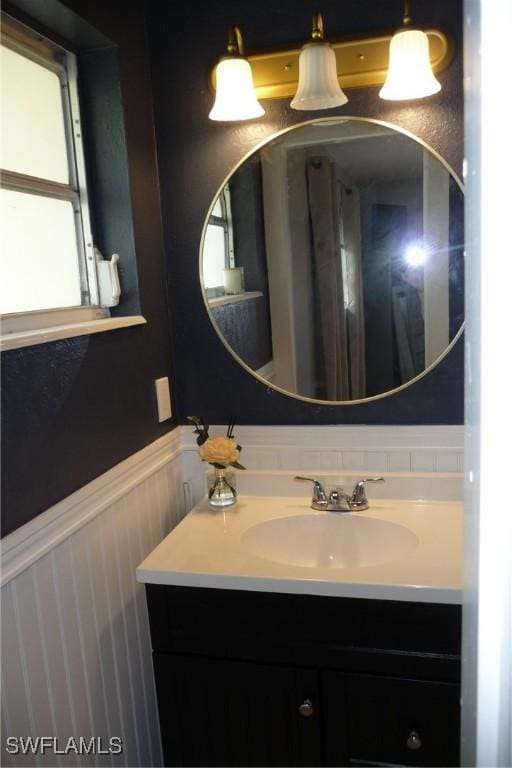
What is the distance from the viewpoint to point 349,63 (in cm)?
141

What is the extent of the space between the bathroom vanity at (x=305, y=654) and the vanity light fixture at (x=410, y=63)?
39.4 inches

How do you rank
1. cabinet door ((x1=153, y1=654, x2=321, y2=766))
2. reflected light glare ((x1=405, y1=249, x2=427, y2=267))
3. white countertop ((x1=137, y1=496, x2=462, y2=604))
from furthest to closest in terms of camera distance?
reflected light glare ((x1=405, y1=249, x2=427, y2=267)) < cabinet door ((x1=153, y1=654, x2=321, y2=766)) < white countertop ((x1=137, y1=496, x2=462, y2=604))

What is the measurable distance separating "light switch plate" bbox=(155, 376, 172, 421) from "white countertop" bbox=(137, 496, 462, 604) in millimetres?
275

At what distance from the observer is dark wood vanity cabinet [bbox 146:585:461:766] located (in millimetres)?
1173

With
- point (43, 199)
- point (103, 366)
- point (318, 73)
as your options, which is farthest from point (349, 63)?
point (103, 366)

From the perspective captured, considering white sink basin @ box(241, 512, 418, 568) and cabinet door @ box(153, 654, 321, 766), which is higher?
white sink basin @ box(241, 512, 418, 568)

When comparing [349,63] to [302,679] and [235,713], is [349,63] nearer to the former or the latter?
[302,679]

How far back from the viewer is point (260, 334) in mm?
1609

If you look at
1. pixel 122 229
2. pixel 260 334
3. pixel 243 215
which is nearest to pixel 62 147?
pixel 122 229

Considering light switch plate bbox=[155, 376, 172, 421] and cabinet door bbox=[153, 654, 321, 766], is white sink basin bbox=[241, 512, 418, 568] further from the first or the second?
light switch plate bbox=[155, 376, 172, 421]

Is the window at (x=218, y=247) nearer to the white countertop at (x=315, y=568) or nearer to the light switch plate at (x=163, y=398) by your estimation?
the light switch plate at (x=163, y=398)

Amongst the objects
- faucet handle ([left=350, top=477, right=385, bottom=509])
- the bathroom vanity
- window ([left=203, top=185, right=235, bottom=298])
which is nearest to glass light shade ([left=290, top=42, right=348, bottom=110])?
window ([left=203, top=185, right=235, bottom=298])

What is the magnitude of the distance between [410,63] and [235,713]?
1485mm

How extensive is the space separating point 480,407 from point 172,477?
4.42 ft
